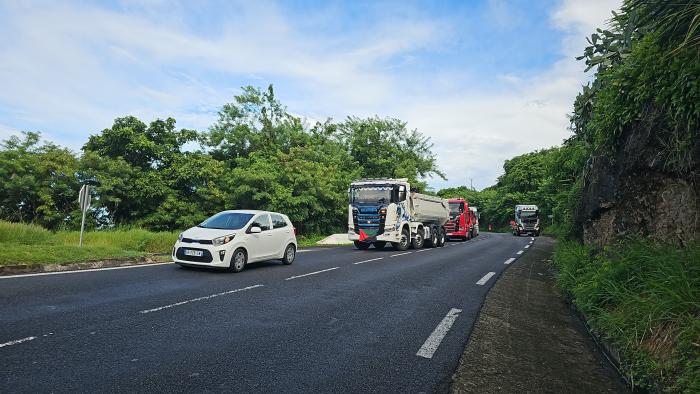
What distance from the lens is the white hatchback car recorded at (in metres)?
10.3

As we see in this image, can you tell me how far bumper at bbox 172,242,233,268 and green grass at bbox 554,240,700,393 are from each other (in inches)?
302

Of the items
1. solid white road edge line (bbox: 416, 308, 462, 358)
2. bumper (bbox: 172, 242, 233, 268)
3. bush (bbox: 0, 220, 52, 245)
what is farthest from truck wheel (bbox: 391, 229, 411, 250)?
bush (bbox: 0, 220, 52, 245)

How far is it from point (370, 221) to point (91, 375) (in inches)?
650

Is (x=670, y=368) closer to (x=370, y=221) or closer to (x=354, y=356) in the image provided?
(x=354, y=356)

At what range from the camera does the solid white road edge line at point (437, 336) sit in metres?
4.59

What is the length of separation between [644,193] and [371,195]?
1313 cm

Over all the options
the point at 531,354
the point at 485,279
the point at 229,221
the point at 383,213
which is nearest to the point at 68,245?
the point at 229,221

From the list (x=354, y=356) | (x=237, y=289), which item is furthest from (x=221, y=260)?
(x=354, y=356)

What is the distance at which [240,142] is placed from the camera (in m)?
36.6

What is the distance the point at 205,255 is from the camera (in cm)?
1023

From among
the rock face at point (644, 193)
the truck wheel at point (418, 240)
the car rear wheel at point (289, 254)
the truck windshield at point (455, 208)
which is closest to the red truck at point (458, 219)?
the truck windshield at point (455, 208)

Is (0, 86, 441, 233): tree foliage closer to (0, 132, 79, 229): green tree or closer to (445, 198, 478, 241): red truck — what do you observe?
(0, 132, 79, 229): green tree

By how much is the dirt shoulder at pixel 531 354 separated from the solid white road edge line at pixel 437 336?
341 millimetres

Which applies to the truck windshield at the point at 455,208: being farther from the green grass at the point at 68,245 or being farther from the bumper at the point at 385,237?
the green grass at the point at 68,245
